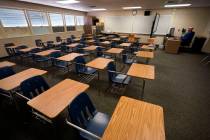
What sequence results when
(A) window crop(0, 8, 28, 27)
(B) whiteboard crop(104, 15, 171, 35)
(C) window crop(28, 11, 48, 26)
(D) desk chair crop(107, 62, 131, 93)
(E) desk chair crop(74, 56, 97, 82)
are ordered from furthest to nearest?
1. (B) whiteboard crop(104, 15, 171, 35)
2. (C) window crop(28, 11, 48, 26)
3. (A) window crop(0, 8, 28, 27)
4. (E) desk chair crop(74, 56, 97, 82)
5. (D) desk chair crop(107, 62, 131, 93)

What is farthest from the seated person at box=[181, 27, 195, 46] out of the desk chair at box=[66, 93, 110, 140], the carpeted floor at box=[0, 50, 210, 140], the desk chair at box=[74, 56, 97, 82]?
the desk chair at box=[66, 93, 110, 140]

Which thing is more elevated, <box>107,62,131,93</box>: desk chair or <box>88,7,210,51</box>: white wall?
<box>88,7,210,51</box>: white wall

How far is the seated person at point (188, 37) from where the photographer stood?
20.5ft

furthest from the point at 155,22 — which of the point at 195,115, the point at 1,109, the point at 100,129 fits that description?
the point at 1,109

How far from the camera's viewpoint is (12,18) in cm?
553

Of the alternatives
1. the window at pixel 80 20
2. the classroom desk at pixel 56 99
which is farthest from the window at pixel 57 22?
the classroom desk at pixel 56 99

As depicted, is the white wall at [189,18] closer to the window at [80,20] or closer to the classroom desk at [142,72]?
the window at [80,20]

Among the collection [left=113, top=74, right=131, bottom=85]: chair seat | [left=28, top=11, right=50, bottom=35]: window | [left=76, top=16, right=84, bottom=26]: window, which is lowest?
[left=113, top=74, right=131, bottom=85]: chair seat

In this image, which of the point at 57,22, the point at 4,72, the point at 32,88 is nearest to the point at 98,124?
the point at 32,88

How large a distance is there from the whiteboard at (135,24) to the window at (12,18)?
248 inches

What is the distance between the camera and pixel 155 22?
7941 mm

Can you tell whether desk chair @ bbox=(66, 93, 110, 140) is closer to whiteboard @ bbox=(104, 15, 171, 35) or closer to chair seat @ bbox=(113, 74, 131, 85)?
chair seat @ bbox=(113, 74, 131, 85)

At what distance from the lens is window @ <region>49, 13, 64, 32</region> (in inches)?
295

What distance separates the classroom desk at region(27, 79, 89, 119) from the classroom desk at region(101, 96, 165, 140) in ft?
1.98
